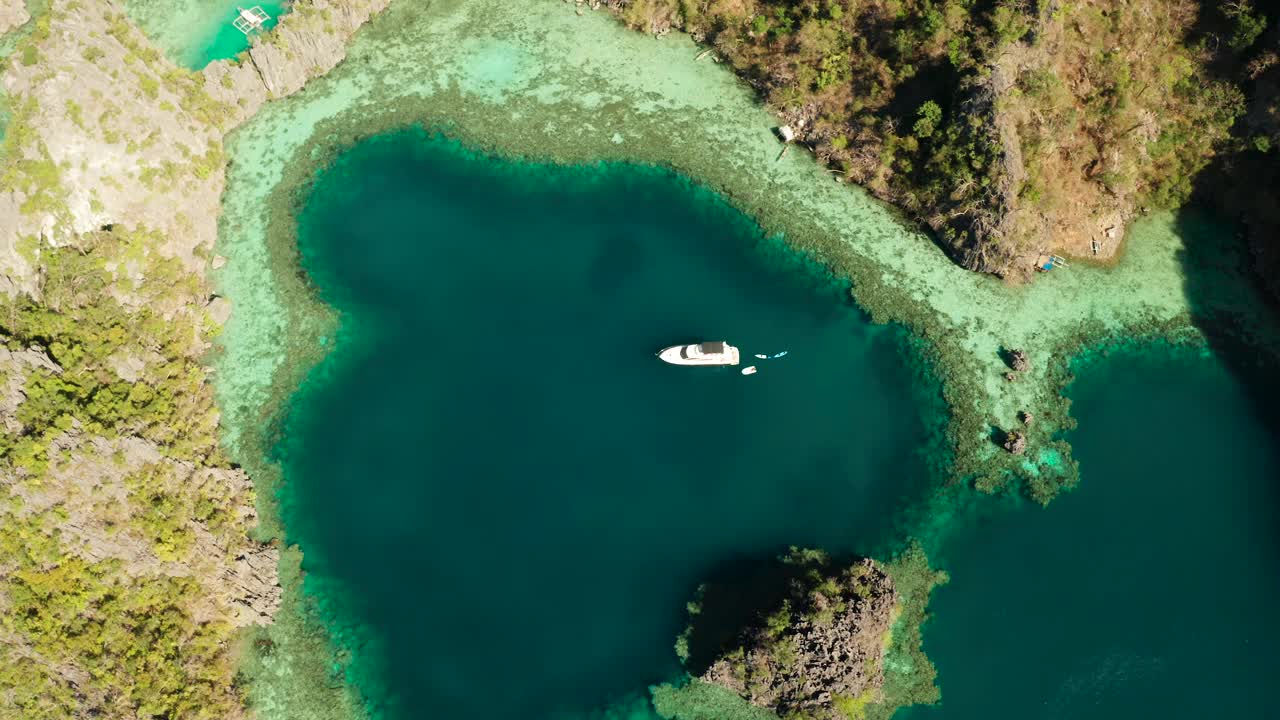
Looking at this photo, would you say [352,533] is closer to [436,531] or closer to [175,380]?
[436,531]

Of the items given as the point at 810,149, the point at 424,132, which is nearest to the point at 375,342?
the point at 424,132

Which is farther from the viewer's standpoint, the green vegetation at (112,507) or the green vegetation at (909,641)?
the green vegetation at (909,641)

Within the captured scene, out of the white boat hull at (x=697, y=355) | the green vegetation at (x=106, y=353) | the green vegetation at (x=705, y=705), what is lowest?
the green vegetation at (x=705, y=705)

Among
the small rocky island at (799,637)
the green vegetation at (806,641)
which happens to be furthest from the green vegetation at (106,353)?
the small rocky island at (799,637)

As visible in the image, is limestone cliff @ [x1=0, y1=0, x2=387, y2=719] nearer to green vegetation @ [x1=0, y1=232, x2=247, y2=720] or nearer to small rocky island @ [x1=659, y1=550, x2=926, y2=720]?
green vegetation @ [x1=0, y1=232, x2=247, y2=720]

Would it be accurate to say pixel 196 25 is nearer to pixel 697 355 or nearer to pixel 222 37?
pixel 222 37

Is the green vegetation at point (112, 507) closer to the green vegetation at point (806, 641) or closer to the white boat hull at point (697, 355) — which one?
the green vegetation at point (806, 641)

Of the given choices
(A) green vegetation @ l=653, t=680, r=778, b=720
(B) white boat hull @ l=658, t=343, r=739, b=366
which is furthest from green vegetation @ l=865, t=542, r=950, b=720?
(B) white boat hull @ l=658, t=343, r=739, b=366
